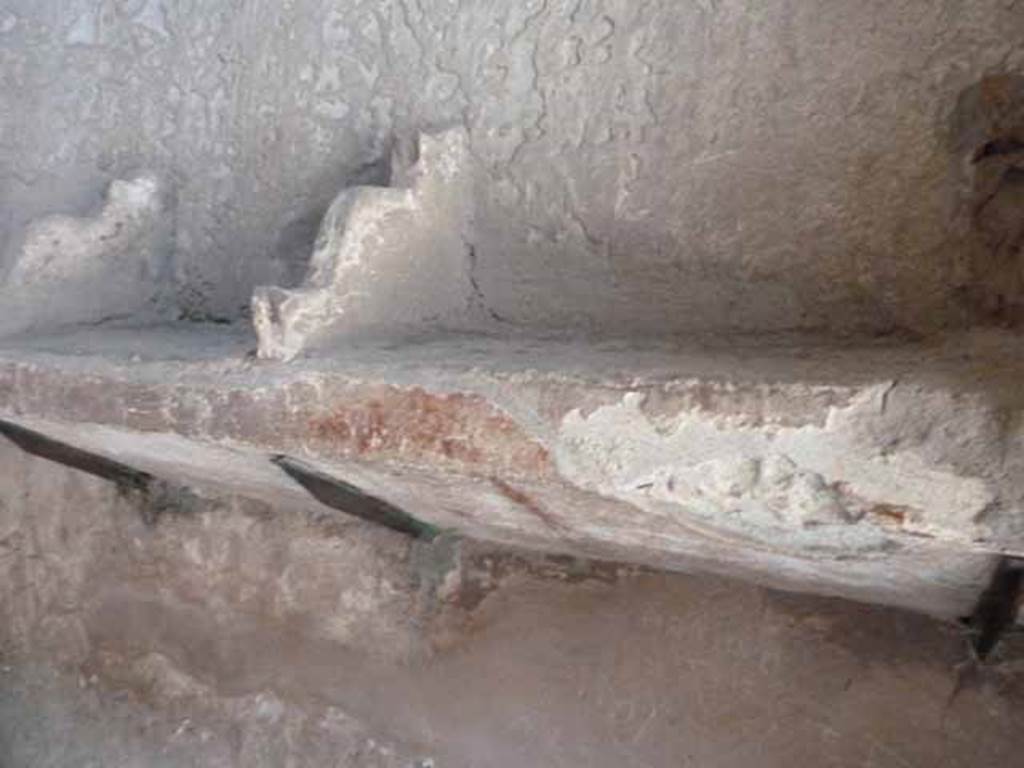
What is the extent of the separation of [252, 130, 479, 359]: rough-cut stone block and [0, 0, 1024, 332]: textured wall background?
0.15 ft

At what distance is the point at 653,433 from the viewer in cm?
119

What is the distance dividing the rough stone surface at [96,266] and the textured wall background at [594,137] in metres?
0.05

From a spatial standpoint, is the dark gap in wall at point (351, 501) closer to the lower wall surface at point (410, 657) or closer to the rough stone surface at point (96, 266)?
the lower wall surface at point (410, 657)

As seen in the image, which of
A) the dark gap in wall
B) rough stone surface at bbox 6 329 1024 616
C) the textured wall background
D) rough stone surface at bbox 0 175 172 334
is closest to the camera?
rough stone surface at bbox 6 329 1024 616

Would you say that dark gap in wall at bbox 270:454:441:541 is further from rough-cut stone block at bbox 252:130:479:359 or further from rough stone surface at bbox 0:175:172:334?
rough stone surface at bbox 0:175:172:334

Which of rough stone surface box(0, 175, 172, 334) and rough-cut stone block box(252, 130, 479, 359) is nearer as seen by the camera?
rough-cut stone block box(252, 130, 479, 359)

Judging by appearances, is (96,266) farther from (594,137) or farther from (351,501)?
(594,137)

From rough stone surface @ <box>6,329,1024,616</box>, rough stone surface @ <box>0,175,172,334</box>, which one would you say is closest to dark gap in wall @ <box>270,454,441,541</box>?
rough stone surface @ <box>6,329,1024,616</box>

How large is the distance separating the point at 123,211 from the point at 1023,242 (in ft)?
4.73

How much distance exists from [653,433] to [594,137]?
1.85 ft

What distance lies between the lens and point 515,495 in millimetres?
1472

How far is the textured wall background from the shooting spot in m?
1.38

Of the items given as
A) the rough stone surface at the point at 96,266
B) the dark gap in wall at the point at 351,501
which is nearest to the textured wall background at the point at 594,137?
the rough stone surface at the point at 96,266

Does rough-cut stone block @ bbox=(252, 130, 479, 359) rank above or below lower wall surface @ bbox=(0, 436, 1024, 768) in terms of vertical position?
above
